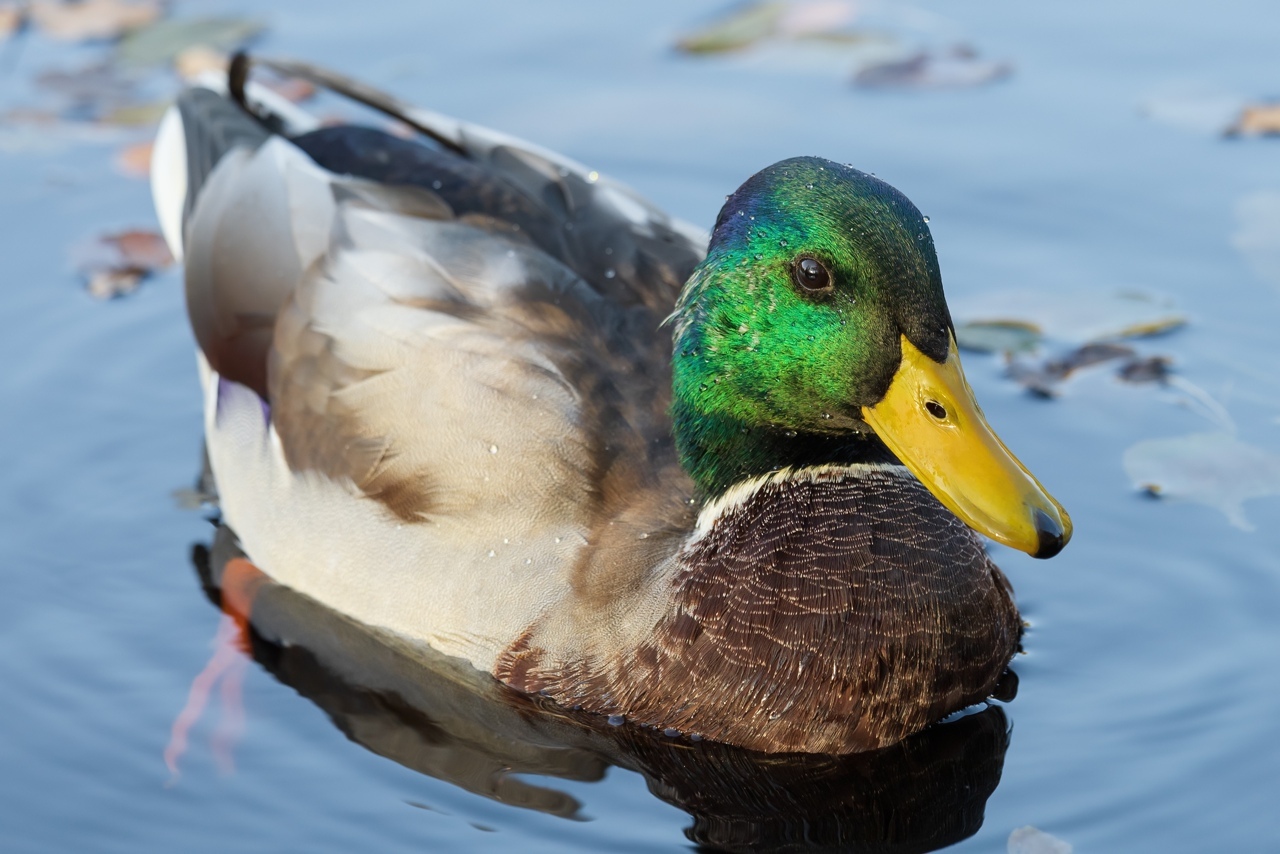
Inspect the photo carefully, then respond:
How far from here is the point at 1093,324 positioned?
7137 millimetres

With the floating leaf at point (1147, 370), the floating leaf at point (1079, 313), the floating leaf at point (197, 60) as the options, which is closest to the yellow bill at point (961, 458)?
the floating leaf at point (1147, 370)

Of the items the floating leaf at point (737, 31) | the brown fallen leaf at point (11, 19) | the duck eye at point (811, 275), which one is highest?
the duck eye at point (811, 275)

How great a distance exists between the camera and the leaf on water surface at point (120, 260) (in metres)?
7.70

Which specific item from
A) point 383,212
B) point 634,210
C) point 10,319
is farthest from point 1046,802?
point 10,319

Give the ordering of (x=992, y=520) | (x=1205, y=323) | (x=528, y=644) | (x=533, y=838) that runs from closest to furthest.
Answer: (x=992, y=520)
(x=533, y=838)
(x=528, y=644)
(x=1205, y=323)

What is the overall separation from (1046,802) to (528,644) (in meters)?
1.49

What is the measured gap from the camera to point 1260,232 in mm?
7535

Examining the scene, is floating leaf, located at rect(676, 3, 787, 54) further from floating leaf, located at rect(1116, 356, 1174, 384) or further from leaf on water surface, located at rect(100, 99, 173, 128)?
floating leaf, located at rect(1116, 356, 1174, 384)

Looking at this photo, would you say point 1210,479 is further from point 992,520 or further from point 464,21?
point 464,21

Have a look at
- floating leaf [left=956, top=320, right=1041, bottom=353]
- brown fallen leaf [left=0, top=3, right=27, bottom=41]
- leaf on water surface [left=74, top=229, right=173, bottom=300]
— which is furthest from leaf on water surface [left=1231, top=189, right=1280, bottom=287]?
brown fallen leaf [left=0, top=3, right=27, bottom=41]

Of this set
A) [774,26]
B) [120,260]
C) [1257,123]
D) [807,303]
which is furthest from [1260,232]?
[120,260]

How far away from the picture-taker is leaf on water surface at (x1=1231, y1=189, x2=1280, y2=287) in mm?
7398

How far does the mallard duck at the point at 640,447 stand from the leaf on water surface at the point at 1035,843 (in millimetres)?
462

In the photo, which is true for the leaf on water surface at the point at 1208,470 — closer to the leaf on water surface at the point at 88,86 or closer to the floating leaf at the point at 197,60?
the floating leaf at the point at 197,60
